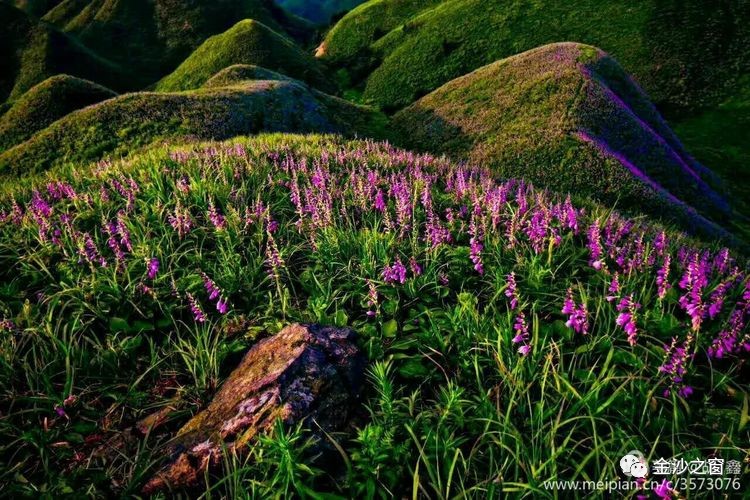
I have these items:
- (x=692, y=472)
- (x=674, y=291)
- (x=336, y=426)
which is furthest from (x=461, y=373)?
(x=674, y=291)

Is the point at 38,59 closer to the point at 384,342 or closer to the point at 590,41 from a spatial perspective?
the point at 590,41

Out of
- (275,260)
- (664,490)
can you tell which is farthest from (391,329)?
(664,490)

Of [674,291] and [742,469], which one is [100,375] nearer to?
[742,469]

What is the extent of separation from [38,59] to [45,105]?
5151 centimetres

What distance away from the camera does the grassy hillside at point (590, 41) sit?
128 feet

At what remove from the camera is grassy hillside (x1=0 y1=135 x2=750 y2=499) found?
2660 mm

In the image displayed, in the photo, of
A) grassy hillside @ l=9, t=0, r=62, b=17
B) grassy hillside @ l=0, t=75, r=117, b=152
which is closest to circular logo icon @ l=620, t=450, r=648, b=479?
grassy hillside @ l=0, t=75, r=117, b=152

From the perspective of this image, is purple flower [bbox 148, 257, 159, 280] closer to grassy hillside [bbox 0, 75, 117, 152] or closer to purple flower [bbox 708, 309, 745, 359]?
purple flower [bbox 708, 309, 745, 359]

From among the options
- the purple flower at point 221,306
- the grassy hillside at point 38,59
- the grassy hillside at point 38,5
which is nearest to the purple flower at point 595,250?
the purple flower at point 221,306

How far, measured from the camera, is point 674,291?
4.19 metres

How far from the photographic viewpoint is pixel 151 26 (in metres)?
85.6

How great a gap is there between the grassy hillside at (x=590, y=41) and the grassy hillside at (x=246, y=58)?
992cm

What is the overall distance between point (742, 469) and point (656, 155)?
24.4 meters

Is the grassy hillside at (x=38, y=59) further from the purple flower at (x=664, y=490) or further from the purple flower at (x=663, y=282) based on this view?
the purple flower at (x=664, y=490)
